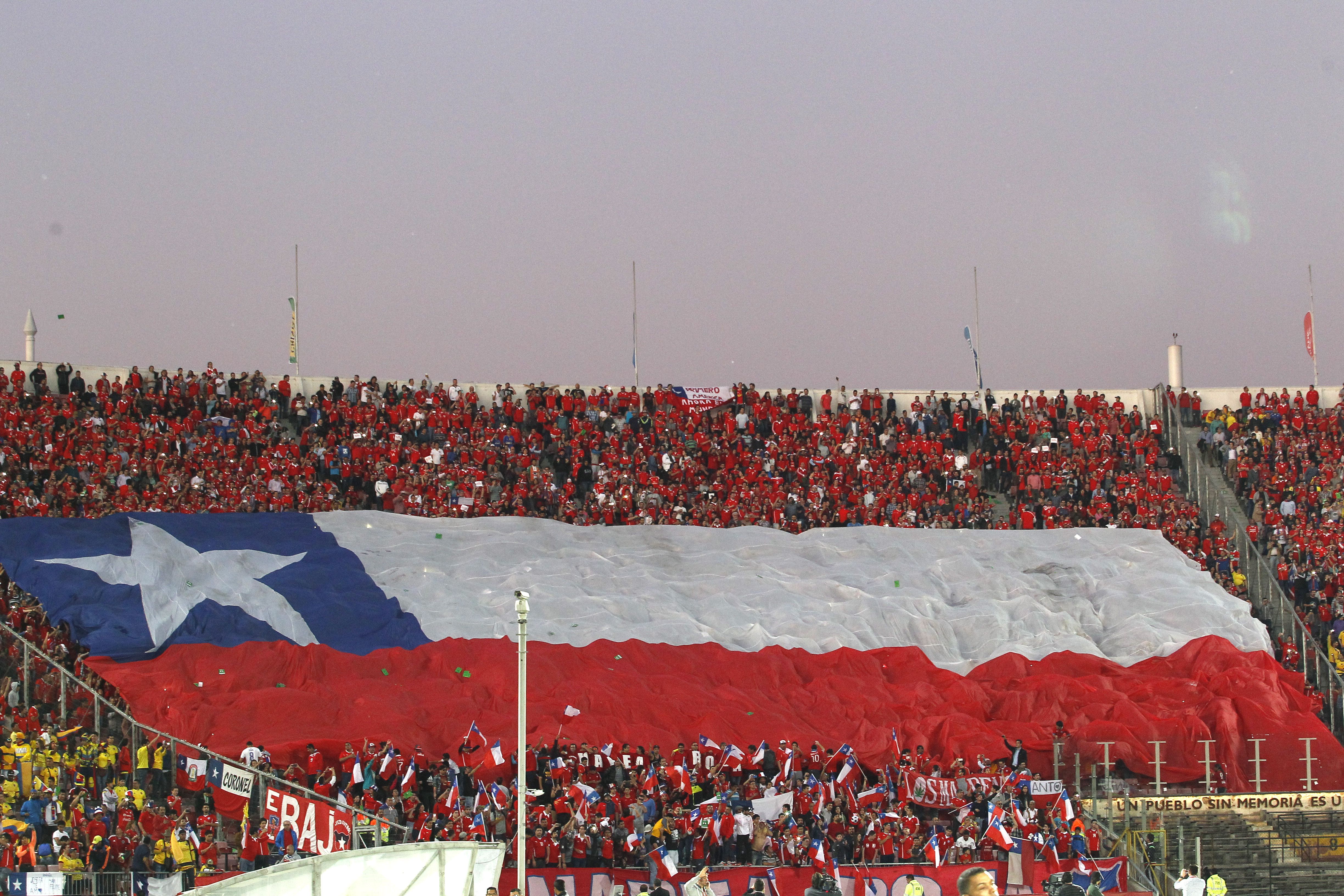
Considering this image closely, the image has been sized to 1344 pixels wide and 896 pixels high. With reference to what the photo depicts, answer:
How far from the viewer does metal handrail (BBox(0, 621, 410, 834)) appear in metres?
23.3

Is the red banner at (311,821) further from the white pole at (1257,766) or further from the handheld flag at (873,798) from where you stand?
the white pole at (1257,766)

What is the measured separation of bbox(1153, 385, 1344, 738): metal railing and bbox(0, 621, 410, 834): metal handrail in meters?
19.5

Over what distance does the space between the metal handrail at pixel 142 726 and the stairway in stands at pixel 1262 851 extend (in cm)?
1289

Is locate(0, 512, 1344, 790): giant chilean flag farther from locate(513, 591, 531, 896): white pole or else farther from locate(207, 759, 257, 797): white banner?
locate(513, 591, 531, 896): white pole

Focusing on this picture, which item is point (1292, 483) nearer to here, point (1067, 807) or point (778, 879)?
point (1067, 807)

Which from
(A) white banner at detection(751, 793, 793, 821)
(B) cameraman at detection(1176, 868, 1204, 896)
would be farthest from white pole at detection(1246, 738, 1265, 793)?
(A) white banner at detection(751, 793, 793, 821)

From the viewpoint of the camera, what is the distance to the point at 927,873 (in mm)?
22969

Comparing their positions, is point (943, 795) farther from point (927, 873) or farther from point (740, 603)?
point (740, 603)

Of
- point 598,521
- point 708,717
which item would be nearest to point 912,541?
point 598,521

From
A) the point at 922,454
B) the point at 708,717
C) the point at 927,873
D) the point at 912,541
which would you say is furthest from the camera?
Result: the point at 922,454

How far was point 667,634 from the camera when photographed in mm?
33531

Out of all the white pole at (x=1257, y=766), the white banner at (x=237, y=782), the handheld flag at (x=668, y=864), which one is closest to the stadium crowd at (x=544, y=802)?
the white banner at (x=237, y=782)

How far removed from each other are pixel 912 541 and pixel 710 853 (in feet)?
53.1

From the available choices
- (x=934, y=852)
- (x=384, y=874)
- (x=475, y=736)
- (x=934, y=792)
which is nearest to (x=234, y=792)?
(x=475, y=736)
